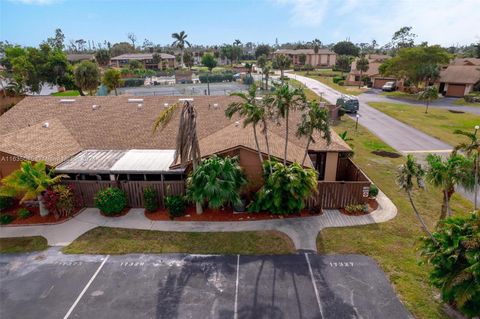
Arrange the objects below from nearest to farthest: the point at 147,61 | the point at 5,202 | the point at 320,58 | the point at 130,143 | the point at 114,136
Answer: the point at 5,202, the point at 130,143, the point at 114,136, the point at 147,61, the point at 320,58

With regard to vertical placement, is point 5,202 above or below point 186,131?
below

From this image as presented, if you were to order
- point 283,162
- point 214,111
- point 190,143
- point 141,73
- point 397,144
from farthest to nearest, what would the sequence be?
point 141,73
point 397,144
point 214,111
point 283,162
point 190,143

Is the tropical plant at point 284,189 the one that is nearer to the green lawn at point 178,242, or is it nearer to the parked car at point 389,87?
the green lawn at point 178,242

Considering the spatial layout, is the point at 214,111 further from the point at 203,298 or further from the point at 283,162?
the point at 203,298

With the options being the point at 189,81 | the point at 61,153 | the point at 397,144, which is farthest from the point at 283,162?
the point at 189,81

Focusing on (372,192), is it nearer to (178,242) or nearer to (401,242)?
(401,242)

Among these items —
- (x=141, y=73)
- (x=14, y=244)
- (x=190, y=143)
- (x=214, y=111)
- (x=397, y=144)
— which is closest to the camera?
(x=14, y=244)

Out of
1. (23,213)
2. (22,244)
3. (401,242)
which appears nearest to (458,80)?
(401,242)
